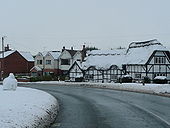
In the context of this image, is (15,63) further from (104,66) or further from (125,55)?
(125,55)

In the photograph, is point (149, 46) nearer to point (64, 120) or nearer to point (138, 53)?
point (138, 53)

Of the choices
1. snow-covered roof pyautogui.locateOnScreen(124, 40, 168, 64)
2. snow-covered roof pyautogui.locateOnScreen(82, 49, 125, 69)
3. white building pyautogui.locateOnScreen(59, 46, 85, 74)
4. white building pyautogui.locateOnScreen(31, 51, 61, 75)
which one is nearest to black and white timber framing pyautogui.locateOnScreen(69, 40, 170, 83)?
snow-covered roof pyautogui.locateOnScreen(124, 40, 168, 64)

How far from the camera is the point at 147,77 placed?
162ft

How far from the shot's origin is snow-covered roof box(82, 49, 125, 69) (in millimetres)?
61969

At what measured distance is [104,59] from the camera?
64750 mm

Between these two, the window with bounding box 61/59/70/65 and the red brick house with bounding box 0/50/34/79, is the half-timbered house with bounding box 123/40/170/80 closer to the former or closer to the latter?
the window with bounding box 61/59/70/65

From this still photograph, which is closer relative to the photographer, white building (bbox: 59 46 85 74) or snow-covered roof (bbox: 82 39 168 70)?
snow-covered roof (bbox: 82 39 168 70)

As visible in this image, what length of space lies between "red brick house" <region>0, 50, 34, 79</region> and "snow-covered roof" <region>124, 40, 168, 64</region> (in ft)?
113

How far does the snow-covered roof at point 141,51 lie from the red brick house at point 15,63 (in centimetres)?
3440

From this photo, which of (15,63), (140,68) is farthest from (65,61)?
(140,68)

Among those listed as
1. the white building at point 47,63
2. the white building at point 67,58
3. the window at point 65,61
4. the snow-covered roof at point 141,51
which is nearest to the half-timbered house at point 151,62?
the snow-covered roof at point 141,51

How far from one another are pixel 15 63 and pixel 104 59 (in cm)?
3001

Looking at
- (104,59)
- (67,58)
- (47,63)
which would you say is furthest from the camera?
(47,63)

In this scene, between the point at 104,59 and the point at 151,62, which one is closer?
the point at 151,62
